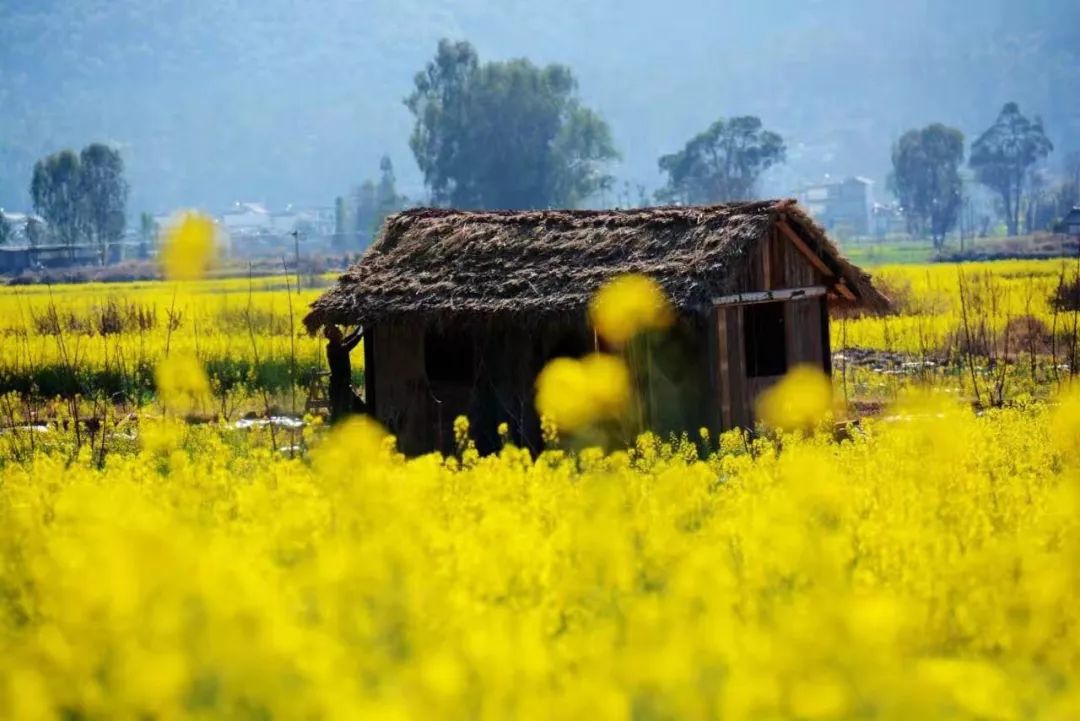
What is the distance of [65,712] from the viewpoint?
Result: 19.0 ft

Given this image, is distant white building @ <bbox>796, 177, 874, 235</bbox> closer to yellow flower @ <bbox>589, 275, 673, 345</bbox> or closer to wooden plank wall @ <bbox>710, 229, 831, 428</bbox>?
wooden plank wall @ <bbox>710, 229, 831, 428</bbox>

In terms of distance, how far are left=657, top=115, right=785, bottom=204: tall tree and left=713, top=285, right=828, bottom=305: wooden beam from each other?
96.3 metres

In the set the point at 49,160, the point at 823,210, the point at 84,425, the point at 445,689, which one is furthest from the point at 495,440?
the point at 823,210

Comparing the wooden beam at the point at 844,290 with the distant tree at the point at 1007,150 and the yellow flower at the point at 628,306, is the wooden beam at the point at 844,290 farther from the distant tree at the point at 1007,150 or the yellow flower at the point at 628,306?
the distant tree at the point at 1007,150

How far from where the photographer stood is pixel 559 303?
15.8m

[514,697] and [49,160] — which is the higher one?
[49,160]

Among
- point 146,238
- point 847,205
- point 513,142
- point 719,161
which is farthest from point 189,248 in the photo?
point 847,205

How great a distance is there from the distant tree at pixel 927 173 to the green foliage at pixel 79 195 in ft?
178

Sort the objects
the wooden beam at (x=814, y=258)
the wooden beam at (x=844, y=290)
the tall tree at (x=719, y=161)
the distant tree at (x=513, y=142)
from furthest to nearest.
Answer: the tall tree at (x=719, y=161), the distant tree at (x=513, y=142), the wooden beam at (x=844, y=290), the wooden beam at (x=814, y=258)

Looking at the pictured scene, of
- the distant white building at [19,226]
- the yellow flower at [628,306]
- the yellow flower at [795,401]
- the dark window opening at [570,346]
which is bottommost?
the yellow flower at [795,401]

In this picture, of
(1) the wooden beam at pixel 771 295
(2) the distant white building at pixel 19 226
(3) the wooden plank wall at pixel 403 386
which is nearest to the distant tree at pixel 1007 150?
(2) the distant white building at pixel 19 226

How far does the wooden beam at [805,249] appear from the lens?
55.9 ft

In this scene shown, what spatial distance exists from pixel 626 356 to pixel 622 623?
34.9 ft

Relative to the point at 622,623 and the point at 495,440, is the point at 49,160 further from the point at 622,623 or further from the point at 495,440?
the point at 622,623
